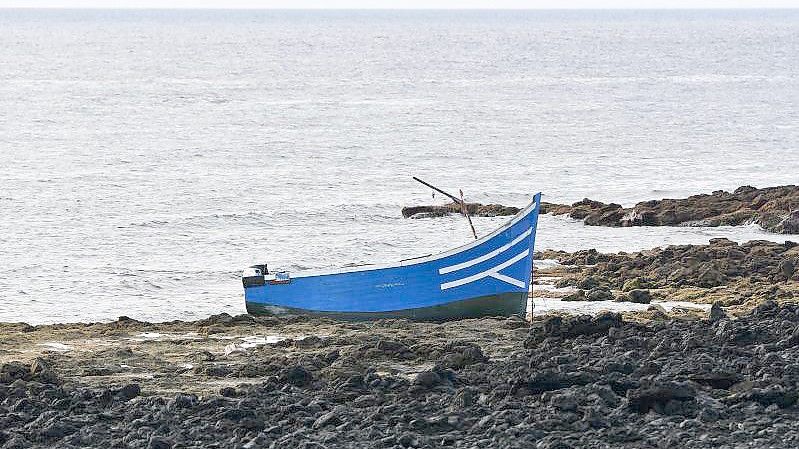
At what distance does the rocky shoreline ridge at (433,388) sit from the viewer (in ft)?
35.0

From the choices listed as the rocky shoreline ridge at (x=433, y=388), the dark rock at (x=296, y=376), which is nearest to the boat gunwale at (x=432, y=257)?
the rocky shoreline ridge at (x=433, y=388)

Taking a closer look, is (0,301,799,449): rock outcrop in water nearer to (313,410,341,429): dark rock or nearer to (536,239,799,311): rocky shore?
(313,410,341,429): dark rock

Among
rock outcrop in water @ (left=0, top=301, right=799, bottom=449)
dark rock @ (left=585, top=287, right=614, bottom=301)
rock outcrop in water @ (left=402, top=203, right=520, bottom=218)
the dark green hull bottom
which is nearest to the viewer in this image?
rock outcrop in water @ (left=0, top=301, right=799, bottom=449)

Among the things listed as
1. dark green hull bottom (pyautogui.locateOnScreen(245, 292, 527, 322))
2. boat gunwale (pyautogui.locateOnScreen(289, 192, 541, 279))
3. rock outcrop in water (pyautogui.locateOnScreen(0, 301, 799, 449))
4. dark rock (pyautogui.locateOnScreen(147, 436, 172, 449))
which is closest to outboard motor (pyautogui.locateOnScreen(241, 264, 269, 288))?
boat gunwale (pyautogui.locateOnScreen(289, 192, 541, 279))

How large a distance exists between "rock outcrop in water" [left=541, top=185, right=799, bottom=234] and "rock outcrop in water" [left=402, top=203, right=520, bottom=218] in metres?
0.97

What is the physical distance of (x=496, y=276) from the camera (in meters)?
18.3

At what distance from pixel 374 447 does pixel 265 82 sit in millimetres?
73364

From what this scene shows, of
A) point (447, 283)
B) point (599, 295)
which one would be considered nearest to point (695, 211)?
point (599, 295)

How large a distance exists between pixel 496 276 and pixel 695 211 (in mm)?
11575

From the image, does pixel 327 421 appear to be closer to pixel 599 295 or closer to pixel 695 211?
pixel 599 295

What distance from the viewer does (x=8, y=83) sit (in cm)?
7994

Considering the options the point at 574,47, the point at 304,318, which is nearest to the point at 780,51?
the point at 574,47

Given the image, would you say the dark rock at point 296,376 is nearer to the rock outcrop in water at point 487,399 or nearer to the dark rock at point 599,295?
the rock outcrop in water at point 487,399

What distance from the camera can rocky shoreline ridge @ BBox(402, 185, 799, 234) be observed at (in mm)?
27188
